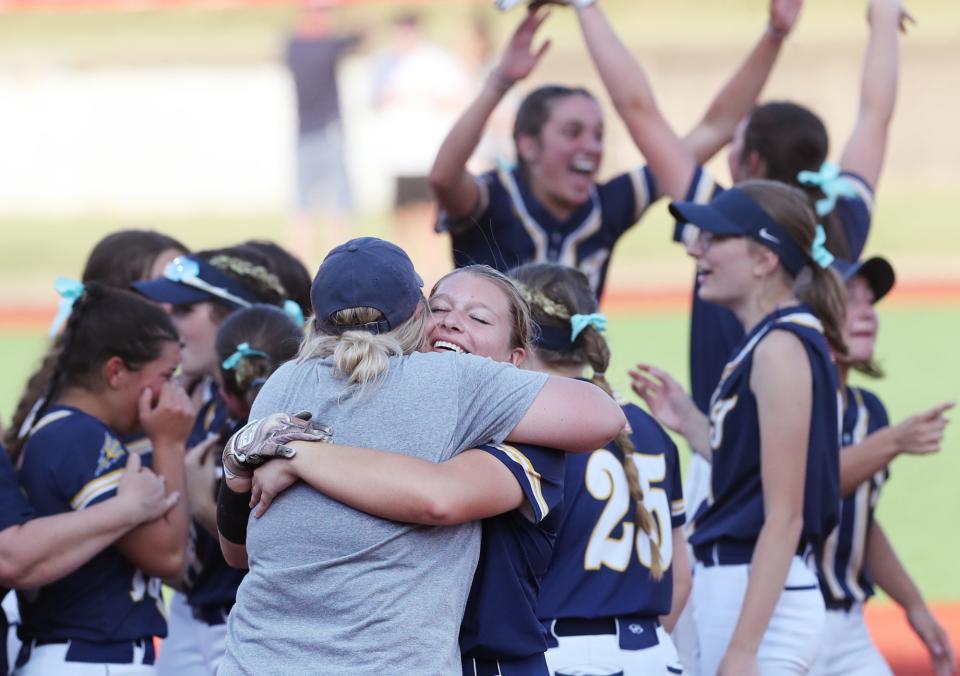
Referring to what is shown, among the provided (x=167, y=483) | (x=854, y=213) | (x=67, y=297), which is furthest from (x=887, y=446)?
(x=67, y=297)

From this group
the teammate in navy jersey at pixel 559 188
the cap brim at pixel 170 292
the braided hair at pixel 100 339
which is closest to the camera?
the braided hair at pixel 100 339

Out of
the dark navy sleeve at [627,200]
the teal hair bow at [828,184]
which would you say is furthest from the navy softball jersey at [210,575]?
the teal hair bow at [828,184]

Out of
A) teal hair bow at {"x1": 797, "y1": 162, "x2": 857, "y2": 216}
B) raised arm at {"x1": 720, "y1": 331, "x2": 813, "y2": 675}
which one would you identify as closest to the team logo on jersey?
raised arm at {"x1": 720, "y1": 331, "x2": 813, "y2": 675}

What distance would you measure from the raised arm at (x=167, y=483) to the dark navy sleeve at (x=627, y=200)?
7.00 feet

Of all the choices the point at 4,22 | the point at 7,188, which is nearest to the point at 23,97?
the point at 7,188

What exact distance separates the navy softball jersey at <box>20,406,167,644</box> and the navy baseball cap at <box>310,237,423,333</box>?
1158mm

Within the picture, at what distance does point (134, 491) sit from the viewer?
11.2 ft

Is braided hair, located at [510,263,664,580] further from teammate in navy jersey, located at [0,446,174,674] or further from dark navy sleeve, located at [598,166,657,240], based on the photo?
dark navy sleeve, located at [598,166,657,240]

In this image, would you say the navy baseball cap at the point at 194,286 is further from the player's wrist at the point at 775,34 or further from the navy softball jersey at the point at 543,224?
the player's wrist at the point at 775,34

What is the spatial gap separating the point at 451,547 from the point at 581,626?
0.90m

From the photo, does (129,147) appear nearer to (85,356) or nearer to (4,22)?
(4,22)

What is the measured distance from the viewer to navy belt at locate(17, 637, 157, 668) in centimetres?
341

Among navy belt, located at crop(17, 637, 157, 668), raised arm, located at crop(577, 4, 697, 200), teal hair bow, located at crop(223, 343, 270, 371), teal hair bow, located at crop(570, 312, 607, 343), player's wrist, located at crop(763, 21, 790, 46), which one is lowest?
navy belt, located at crop(17, 637, 157, 668)

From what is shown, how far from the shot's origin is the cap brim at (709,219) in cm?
383
